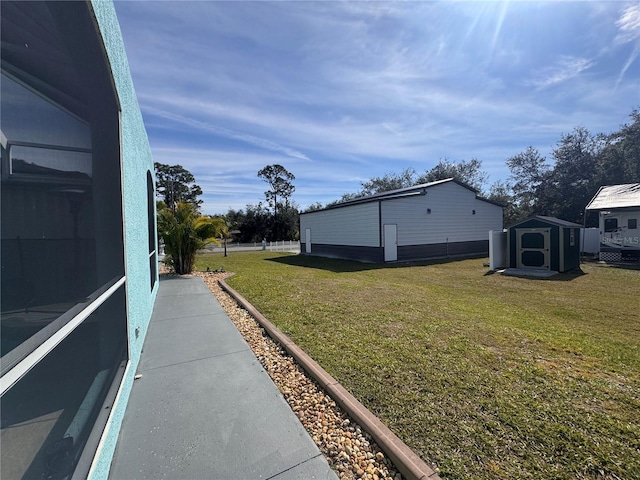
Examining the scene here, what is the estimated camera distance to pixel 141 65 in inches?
223

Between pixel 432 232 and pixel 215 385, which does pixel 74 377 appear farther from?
pixel 432 232

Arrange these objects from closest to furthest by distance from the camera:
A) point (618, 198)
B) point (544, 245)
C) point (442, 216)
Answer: point (544, 245)
point (618, 198)
point (442, 216)

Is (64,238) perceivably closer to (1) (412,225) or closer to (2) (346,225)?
(1) (412,225)

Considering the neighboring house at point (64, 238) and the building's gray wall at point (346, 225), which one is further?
the building's gray wall at point (346, 225)

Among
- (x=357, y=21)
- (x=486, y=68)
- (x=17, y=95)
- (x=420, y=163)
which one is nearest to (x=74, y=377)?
(x=17, y=95)

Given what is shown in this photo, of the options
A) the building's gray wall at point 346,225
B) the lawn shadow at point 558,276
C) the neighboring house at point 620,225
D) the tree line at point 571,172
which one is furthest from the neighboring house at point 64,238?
the tree line at point 571,172

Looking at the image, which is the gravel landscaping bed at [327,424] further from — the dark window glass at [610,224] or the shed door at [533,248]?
the dark window glass at [610,224]

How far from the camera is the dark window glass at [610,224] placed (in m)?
14.5

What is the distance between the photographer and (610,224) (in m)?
14.7

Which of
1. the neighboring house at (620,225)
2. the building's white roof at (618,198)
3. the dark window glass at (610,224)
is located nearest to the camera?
the neighboring house at (620,225)

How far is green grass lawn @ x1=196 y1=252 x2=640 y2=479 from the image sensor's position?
6.34 feet

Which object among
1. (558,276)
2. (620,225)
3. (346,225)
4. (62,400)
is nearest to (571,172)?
(620,225)

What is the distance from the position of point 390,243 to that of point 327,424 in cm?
1324

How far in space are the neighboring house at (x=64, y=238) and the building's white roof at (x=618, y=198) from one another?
2025 cm
